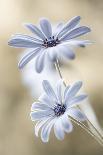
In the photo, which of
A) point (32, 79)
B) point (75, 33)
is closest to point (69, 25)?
point (75, 33)

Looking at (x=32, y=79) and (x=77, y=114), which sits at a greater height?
(x=32, y=79)

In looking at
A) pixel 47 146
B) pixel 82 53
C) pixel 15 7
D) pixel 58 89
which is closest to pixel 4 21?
pixel 15 7

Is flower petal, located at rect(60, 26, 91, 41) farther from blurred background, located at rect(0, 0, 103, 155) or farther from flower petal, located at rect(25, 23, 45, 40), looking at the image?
blurred background, located at rect(0, 0, 103, 155)

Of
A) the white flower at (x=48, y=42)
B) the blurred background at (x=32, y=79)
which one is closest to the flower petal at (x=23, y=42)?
the white flower at (x=48, y=42)

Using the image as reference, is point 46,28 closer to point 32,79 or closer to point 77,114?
point 77,114

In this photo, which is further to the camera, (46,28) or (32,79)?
(32,79)

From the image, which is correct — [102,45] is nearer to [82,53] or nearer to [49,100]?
[82,53]

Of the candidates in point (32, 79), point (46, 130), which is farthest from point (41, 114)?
point (32, 79)

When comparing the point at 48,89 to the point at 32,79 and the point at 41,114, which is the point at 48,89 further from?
the point at 32,79
